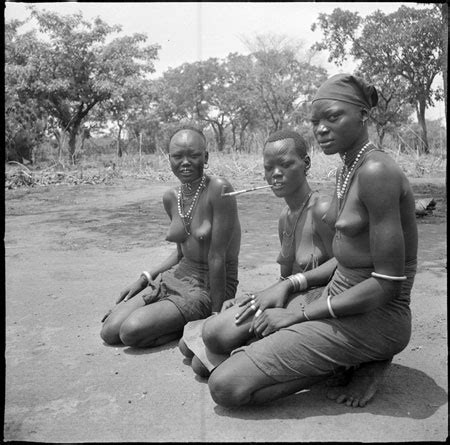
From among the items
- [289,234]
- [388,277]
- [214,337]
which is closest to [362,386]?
[388,277]

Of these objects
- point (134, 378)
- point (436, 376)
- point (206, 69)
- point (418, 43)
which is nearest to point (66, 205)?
point (134, 378)

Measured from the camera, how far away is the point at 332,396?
2568mm

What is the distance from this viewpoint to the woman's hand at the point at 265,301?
8.93ft

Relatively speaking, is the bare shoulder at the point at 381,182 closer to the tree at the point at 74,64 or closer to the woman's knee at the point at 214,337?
the woman's knee at the point at 214,337

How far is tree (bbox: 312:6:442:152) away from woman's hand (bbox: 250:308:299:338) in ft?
56.9

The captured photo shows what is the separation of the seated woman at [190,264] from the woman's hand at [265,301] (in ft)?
2.26

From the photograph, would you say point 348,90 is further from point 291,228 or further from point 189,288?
point 189,288

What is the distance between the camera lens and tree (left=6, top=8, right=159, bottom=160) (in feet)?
65.7

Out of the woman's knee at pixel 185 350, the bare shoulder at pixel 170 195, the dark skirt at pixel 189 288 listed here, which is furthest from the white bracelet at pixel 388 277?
the bare shoulder at pixel 170 195

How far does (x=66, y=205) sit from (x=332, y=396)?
920cm

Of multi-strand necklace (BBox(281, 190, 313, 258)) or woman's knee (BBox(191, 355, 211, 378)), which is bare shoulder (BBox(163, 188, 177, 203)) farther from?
woman's knee (BBox(191, 355, 211, 378))

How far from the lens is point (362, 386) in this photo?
254 cm

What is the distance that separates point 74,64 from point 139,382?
19.5 m

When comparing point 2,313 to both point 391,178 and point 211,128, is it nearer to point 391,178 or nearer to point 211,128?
point 391,178
